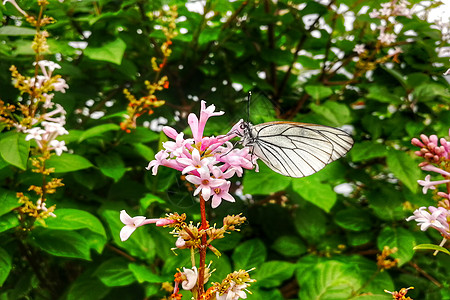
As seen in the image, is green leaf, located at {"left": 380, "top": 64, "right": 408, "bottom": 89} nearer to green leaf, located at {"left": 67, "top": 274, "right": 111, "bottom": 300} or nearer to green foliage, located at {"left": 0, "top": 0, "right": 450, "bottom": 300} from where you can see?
green foliage, located at {"left": 0, "top": 0, "right": 450, "bottom": 300}

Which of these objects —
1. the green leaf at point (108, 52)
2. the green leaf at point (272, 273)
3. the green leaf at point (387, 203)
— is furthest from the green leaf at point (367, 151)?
the green leaf at point (108, 52)

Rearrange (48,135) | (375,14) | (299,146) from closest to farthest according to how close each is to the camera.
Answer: (299,146) → (48,135) → (375,14)

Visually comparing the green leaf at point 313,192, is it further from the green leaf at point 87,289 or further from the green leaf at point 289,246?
the green leaf at point 87,289

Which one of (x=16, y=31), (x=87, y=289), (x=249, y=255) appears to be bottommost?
(x=87, y=289)

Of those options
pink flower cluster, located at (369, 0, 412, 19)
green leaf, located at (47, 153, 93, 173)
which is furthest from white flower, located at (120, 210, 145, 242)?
pink flower cluster, located at (369, 0, 412, 19)

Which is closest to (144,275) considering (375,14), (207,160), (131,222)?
(131,222)

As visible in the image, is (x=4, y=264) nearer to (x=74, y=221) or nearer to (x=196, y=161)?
(x=74, y=221)

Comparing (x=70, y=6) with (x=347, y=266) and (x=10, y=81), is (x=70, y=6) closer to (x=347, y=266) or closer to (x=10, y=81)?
(x=10, y=81)
